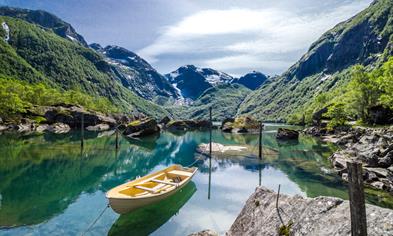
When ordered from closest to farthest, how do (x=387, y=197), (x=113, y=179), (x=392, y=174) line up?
(x=387, y=197), (x=392, y=174), (x=113, y=179)

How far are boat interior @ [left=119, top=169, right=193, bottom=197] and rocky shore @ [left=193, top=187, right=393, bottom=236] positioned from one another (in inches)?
347

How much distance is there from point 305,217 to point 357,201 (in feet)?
9.62

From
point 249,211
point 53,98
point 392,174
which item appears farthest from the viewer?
point 53,98

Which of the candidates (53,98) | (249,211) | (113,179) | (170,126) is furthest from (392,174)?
(53,98)

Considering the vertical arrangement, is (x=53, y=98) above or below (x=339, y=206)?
above

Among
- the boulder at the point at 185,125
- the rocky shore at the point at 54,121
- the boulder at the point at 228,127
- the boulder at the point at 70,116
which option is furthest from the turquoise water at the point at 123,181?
the boulder at the point at 185,125

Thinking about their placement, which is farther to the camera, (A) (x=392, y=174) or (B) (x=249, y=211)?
(A) (x=392, y=174)

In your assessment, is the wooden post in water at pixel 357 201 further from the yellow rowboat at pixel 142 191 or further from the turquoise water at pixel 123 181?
the yellow rowboat at pixel 142 191

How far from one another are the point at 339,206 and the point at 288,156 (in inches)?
1752

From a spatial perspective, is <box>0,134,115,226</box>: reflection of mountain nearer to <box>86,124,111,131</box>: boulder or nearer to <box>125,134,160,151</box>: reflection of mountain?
<box>125,134,160,151</box>: reflection of mountain

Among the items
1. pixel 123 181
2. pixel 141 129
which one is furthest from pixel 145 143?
pixel 123 181

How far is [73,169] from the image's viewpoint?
131 feet

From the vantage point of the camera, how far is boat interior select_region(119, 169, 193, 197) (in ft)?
75.4

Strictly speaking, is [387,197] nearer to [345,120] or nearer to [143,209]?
[143,209]
